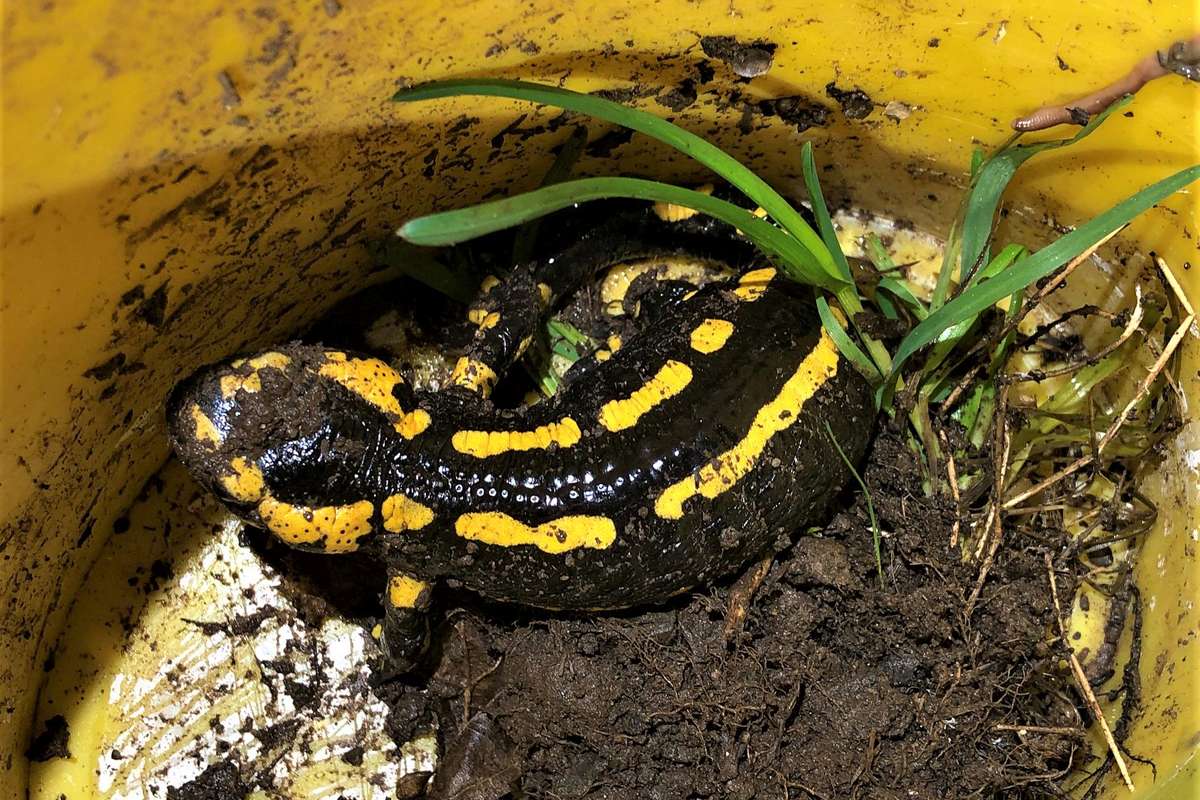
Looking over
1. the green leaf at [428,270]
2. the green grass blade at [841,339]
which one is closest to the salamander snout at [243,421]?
the green leaf at [428,270]

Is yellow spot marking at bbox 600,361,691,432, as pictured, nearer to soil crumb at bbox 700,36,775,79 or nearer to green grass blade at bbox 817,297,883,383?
green grass blade at bbox 817,297,883,383

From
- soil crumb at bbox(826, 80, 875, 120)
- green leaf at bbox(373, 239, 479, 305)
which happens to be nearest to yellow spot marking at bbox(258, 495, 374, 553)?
green leaf at bbox(373, 239, 479, 305)

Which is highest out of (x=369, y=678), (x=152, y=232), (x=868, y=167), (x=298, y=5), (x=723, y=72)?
(x=298, y=5)

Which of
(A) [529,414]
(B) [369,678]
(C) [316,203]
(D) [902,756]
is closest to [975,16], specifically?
(A) [529,414]

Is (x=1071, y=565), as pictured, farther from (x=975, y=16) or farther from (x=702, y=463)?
(x=975, y=16)

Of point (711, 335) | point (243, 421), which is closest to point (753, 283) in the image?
point (711, 335)
